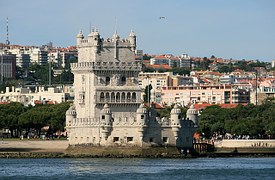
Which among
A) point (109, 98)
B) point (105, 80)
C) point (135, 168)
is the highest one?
point (105, 80)

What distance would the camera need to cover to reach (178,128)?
4870 inches

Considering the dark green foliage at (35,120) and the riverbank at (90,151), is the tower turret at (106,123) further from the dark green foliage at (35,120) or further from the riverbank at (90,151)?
the dark green foliage at (35,120)

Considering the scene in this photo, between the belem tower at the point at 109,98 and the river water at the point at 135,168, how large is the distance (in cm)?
360

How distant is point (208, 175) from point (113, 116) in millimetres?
24544

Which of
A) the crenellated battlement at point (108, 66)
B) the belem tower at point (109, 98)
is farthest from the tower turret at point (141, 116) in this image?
the crenellated battlement at point (108, 66)

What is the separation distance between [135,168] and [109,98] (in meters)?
21.0

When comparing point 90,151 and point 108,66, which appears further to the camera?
point 108,66

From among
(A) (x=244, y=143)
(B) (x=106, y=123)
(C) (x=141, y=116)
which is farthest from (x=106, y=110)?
(A) (x=244, y=143)

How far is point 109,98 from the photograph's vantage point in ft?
417

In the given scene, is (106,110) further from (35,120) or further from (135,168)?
(35,120)

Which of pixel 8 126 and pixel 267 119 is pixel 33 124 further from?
pixel 267 119

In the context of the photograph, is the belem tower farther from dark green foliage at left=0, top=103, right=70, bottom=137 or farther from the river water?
dark green foliage at left=0, top=103, right=70, bottom=137

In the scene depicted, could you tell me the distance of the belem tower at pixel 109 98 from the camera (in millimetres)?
123250

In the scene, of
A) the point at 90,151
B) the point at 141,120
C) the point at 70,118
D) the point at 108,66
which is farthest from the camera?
the point at 70,118
